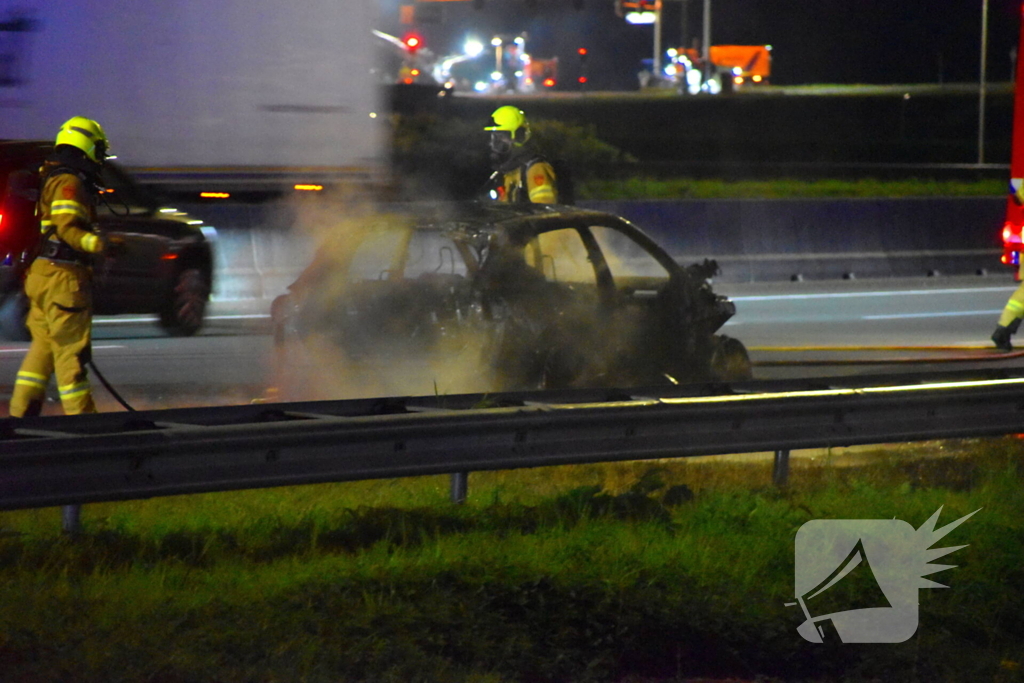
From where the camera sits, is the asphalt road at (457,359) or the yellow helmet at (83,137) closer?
the yellow helmet at (83,137)

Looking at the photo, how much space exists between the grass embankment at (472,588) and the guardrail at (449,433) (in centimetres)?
34

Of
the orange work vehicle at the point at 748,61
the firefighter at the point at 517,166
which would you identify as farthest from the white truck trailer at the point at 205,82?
the orange work vehicle at the point at 748,61

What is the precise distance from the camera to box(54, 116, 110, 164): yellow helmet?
771 cm

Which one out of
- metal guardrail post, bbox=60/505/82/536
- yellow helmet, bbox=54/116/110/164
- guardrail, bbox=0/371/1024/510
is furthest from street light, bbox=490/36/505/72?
metal guardrail post, bbox=60/505/82/536

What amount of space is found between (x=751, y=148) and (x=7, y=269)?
141ft

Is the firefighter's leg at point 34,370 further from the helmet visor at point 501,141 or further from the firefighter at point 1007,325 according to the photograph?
the firefighter at point 1007,325

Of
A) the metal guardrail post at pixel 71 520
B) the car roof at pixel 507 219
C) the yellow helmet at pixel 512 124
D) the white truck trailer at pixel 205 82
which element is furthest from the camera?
the white truck trailer at pixel 205 82

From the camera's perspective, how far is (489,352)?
25.5 feet

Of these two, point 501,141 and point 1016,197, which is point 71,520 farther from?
point 1016,197

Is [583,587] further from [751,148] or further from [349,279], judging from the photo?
[751,148]

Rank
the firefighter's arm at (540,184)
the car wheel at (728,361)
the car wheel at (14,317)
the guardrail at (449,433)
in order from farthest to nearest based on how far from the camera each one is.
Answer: the car wheel at (14,317), the firefighter's arm at (540,184), the car wheel at (728,361), the guardrail at (449,433)

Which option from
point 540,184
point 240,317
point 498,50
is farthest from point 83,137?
point 498,50

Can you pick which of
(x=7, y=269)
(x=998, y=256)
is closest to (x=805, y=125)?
(x=998, y=256)

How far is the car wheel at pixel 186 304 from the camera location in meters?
12.9
